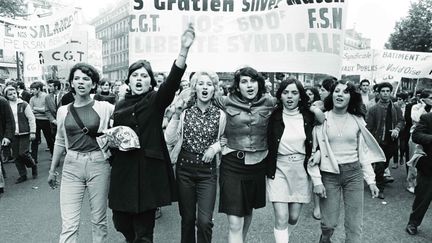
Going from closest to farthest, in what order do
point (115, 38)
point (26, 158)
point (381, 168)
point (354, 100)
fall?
point (354, 100) < point (381, 168) < point (26, 158) < point (115, 38)

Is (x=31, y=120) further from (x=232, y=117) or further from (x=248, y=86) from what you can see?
(x=248, y=86)

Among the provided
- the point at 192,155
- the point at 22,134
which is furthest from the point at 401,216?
the point at 22,134

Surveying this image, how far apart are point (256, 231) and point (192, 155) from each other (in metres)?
1.82

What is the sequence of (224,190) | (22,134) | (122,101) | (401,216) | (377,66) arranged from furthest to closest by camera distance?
1. (377,66)
2. (22,134)
3. (401,216)
4. (224,190)
5. (122,101)

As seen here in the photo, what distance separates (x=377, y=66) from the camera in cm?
1405

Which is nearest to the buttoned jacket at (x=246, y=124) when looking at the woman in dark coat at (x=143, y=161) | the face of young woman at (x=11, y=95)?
the woman in dark coat at (x=143, y=161)

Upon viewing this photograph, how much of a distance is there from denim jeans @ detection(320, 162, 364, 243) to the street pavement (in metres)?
0.84

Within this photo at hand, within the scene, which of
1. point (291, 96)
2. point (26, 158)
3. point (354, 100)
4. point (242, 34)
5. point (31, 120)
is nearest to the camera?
point (291, 96)

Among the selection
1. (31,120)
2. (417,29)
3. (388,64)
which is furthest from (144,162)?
(417,29)

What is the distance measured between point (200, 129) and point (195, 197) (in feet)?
2.09

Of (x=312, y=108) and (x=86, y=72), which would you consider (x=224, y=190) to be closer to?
(x=312, y=108)

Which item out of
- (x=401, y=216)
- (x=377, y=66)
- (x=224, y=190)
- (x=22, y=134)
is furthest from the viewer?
(x=377, y=66)

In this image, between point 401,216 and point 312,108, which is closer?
point 312,108

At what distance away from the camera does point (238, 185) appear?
3.74 m
